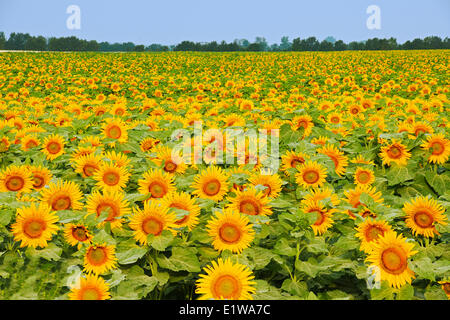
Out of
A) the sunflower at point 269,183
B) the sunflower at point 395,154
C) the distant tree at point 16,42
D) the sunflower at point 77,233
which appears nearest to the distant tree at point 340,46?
the distant tree at point 16,42

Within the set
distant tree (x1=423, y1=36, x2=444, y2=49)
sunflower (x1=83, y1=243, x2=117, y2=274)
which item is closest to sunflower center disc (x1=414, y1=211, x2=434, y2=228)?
sunflower (x1=83, y1=243, x2=117, y2=274)

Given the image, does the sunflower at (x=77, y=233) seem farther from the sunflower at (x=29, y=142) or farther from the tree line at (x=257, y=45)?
the tree line at (x=257, y=45)

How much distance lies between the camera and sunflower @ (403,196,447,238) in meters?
2.38

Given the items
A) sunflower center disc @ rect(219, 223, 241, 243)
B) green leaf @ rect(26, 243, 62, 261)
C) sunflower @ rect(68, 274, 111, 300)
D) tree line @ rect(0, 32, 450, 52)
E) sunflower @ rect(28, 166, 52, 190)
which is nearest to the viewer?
sunflower @ rect(68, 274, 111, 300)

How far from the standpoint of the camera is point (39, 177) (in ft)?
9.67

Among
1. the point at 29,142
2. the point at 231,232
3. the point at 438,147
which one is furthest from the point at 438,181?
the point at 29,142

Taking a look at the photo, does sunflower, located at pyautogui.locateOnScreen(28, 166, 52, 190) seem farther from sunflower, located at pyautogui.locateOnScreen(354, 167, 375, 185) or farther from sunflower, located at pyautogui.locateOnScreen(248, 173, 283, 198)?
sunflower, located at pyautogui.locateOnScreen(354, 167, 375, 185)

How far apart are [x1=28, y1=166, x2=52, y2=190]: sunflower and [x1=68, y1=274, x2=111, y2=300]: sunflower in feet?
Result: 4.66

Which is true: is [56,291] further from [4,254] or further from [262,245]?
[262,245]

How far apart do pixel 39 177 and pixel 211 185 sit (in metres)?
1.44

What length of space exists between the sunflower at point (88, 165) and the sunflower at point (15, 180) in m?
0.38

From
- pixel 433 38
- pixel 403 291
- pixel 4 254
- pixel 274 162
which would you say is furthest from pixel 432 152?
pixel 433 38

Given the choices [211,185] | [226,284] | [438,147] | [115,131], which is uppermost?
[115,131]

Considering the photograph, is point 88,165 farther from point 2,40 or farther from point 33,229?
point 2,40
